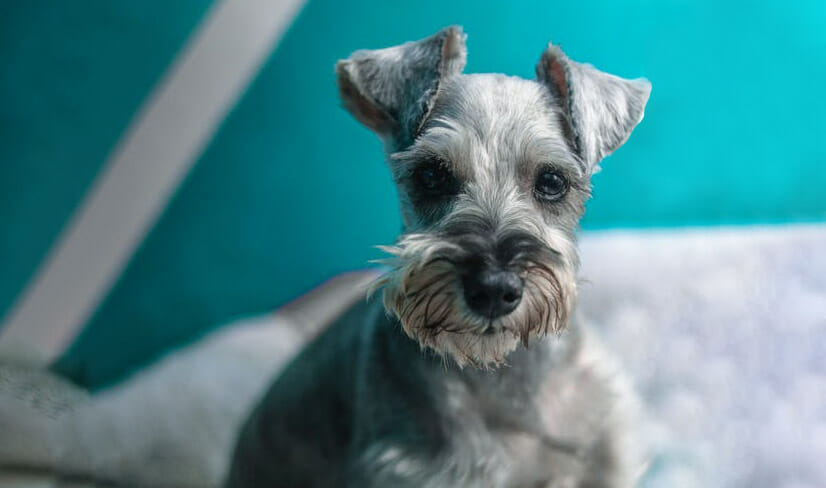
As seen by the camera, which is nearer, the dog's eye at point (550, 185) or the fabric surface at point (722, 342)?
the dog's eye at point (550, 185)

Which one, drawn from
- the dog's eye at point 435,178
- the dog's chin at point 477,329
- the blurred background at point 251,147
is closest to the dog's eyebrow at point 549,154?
the dog's eye at point 435,178

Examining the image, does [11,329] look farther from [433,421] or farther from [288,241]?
[433,421]

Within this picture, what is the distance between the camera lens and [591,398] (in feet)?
5.36

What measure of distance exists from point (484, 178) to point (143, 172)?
1354 millimetres

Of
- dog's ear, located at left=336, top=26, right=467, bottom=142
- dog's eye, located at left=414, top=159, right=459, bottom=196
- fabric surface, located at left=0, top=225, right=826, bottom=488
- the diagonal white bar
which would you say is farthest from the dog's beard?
the diagonal white bar

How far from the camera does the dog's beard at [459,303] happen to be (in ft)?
3.91

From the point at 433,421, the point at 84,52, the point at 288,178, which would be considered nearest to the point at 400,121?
the point at 433,421

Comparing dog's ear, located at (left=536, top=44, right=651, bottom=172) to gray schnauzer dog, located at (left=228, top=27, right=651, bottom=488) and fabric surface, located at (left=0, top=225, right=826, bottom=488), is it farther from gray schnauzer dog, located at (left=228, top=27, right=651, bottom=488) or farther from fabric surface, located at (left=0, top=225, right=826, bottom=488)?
fabric surface, located at (left=0, top=225, right=826, bottom=488)

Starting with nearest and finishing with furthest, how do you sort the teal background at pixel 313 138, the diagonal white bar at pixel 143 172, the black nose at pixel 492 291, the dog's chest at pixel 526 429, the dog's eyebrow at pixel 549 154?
1. the black nose at pixel 492 291
2. the dog's eyebrow at pixel 549 154
3. the dog's chest at pixel 526 429
4. the teal background at pixel 313 138
5. the diagonal white bar at pixel 143 172

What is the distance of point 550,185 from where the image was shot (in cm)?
136

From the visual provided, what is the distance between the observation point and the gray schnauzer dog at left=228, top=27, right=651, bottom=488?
1.22 metres

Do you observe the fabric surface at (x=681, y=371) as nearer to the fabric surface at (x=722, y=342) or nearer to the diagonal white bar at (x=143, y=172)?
the fabric surface at (x=722, y=342)

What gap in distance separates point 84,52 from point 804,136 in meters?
1.88

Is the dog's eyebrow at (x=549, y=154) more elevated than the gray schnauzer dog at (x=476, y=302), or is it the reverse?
the dog's eyebrow at (x=549, y=154)
